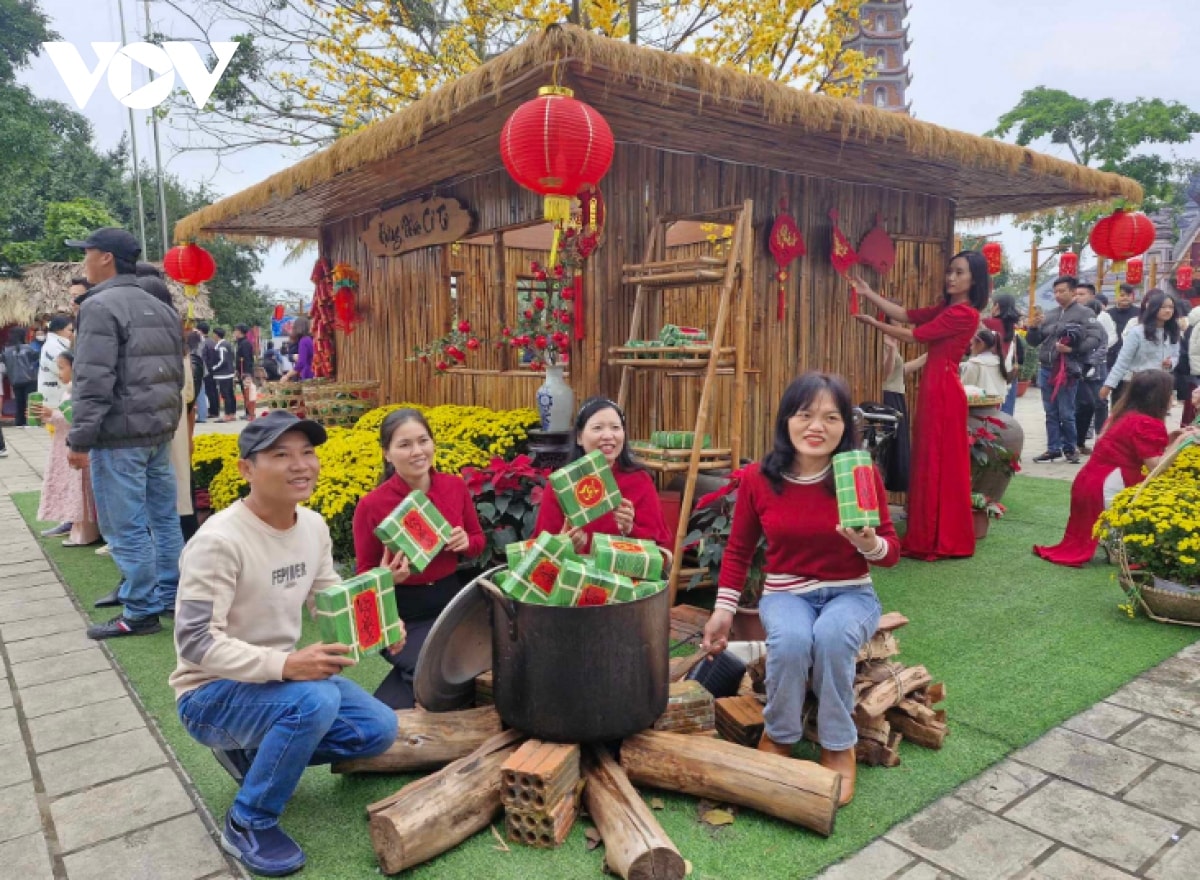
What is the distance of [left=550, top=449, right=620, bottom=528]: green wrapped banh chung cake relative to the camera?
2867 mm

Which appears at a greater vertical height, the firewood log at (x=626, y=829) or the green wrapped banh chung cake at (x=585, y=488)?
the green wrapped banh chung cake at (x=585, y=488)

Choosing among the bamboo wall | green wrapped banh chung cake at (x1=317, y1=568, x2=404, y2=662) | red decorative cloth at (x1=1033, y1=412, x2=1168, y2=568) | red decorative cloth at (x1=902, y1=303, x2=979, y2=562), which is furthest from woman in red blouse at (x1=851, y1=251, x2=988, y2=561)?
green wrapped banh chung cake at (x1=317, y1=568, x2=404, y2=662)

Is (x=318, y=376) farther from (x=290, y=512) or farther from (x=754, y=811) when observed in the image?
(x=754, y=811)

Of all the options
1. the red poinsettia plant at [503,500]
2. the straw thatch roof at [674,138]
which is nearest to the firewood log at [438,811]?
the red poinsettia plant at [503,500]

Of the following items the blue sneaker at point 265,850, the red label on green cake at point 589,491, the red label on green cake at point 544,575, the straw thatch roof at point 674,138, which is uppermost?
the straw thatch roof at point 674,138

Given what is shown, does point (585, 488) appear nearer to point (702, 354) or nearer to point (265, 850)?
point (265, 850)

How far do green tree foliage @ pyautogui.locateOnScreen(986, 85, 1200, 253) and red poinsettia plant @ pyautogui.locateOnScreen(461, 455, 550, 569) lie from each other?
901 inches

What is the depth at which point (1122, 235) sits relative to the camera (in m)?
7.31

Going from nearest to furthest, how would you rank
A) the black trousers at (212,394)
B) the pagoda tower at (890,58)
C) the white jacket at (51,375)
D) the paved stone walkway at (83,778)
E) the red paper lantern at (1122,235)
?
the paved stone walkway at (83,778), the white jacket at (51,375), the red paper lantern at (1122,235), the black trousers at (212,394), the pagoda tower at (890,58)

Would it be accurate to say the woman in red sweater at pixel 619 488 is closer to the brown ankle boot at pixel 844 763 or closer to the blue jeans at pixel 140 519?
the brown ankle boot at pixel 844 763

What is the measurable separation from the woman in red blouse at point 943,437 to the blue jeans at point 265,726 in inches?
174

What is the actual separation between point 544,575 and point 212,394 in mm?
14633

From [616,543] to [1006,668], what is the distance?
2.11m

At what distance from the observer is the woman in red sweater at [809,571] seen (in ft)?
8.48
